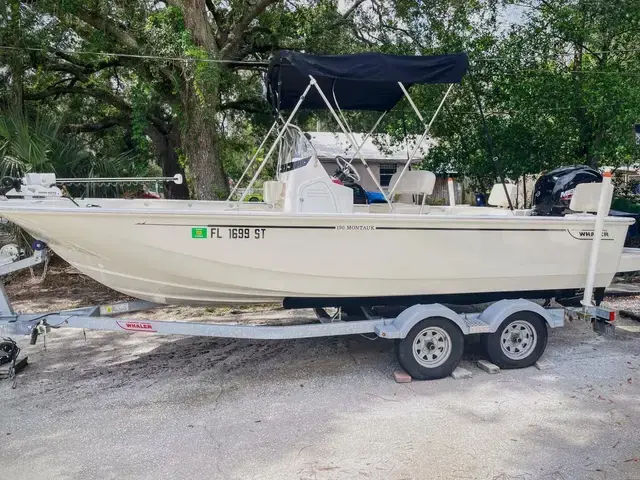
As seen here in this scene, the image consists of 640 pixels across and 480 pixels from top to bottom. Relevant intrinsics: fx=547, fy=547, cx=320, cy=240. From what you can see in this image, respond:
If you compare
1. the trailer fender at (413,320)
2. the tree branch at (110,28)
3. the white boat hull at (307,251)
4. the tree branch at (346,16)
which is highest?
the tree branch at (346,16)

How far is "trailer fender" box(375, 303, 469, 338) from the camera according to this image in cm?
475

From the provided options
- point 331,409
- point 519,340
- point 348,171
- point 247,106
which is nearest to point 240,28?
point 247,106

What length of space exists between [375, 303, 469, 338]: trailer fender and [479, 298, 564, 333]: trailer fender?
0.25m

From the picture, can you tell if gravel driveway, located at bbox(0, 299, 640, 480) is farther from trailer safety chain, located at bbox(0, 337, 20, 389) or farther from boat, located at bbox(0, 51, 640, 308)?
boat, located at bbox(0, 51, 640, 308)

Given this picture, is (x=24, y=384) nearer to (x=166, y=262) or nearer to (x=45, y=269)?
(x=166, y=262)

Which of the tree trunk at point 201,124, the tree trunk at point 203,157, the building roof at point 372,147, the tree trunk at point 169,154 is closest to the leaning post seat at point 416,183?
the building roof at point 372,147

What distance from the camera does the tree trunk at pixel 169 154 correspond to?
44.3 feet

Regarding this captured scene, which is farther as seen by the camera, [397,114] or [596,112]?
[397,114]

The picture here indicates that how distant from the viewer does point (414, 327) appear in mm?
4816

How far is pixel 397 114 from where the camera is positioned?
1041cm

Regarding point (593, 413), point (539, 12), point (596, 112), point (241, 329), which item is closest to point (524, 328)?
point (593, 413)

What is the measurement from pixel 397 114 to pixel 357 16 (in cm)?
299

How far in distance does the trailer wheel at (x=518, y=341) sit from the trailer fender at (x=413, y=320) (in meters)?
0.39

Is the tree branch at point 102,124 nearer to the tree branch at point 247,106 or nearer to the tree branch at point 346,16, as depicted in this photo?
the tree branch at point 247,106
